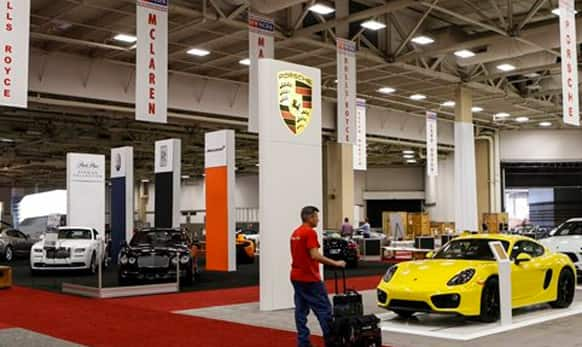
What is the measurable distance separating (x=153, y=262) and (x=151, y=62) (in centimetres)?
417

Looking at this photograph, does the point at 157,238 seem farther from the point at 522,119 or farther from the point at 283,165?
the point at 522,119

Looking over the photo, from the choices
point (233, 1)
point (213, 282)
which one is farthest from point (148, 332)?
point (233, 1)

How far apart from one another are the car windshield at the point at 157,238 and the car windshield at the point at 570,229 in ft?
27.8

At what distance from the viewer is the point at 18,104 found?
11.2 metres

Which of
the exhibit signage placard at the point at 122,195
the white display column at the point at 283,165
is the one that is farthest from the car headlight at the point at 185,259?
the exhibit signage placard at the point at 122,195

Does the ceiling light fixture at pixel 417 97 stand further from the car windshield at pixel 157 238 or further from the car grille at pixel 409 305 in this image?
the car grille at pixel 409 305

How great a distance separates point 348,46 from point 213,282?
24.4 ft

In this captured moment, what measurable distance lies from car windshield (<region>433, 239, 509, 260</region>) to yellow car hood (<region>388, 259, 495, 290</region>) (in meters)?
0.28

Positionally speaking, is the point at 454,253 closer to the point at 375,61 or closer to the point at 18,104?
the point at 18,104

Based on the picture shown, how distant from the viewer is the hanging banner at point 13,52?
1105 cm

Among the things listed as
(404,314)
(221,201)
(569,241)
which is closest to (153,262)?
(221,201)

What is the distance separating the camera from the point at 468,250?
9797 millimetres

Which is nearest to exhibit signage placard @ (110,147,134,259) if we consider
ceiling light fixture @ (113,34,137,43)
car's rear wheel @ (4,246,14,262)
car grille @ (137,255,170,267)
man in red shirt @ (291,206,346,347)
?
ceiling light fixture @ (113,34,137,43)

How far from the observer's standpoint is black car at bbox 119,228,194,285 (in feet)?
46.5
